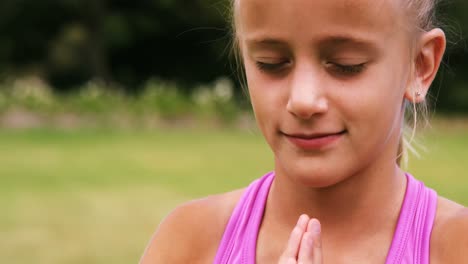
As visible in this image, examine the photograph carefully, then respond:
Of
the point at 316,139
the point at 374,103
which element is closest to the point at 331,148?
the point at 316,139

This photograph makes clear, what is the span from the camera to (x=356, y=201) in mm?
2246

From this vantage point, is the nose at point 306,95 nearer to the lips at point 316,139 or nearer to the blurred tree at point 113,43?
the lips at point 316,139

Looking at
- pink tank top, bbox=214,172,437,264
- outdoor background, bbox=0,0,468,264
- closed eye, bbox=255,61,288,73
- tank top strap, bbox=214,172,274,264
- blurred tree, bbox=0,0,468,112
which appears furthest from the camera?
blurred tree, bbox=0,0,468,112

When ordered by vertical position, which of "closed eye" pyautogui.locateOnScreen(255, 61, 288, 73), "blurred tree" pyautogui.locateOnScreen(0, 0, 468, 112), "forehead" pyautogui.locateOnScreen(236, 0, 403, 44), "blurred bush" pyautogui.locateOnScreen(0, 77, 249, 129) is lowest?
"closed eye" pyautogui.locateOnScreen(255, 61, 288, 73)

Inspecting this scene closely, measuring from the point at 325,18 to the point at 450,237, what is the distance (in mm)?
684

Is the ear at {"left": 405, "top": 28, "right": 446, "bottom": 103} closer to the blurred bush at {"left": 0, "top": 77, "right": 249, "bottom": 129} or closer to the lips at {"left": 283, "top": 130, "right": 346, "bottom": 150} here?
the lips at {"left": 283, "top": 130, "right": 346, "bottom": 150}

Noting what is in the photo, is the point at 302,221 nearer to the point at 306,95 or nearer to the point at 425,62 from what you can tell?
the point at 306,95

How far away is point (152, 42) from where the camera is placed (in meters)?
27.3

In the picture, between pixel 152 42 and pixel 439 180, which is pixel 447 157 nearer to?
pixel 439 180

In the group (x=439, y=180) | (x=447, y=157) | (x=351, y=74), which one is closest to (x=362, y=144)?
(x=351, y=74)

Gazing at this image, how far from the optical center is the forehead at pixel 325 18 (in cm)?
195

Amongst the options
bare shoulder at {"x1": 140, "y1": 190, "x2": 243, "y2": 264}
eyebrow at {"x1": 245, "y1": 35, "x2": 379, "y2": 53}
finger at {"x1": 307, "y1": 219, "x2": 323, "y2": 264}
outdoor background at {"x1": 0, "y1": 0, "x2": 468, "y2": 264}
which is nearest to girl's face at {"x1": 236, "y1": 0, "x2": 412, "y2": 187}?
eyebrow at {"x1": 245, "y1": 35, "x2": 379, "y2": 53}

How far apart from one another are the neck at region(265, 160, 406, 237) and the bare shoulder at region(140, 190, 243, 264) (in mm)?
266

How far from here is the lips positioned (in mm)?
2016
